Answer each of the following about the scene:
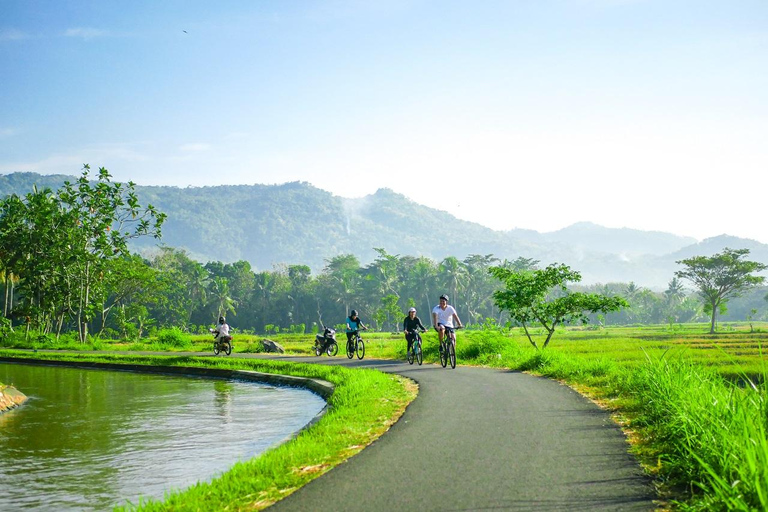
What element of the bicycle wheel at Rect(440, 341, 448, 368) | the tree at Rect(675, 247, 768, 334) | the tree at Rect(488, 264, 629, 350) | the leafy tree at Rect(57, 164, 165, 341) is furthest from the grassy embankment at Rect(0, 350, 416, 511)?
the tree at Rect(675, 247, 768, 334)

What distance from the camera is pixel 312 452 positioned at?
7.79m

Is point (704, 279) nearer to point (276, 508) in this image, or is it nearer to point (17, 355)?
point (17, 355)

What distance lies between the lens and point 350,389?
1359cm

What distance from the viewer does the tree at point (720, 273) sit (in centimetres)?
7875

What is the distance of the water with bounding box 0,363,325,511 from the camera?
26.3 ft

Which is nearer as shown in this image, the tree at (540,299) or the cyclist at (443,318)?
the cyclist at (443,318)

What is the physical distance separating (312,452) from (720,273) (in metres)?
83.9

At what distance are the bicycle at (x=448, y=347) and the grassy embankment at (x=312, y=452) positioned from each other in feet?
9.75


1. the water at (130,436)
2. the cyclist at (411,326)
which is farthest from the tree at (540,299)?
the water at (130,436)

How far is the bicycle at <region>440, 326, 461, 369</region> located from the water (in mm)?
4294

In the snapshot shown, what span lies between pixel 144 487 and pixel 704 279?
86.0 m

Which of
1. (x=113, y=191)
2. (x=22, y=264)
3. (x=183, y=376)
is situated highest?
(x=113, y=191)

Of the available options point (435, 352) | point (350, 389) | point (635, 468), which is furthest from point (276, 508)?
point (435, 352)

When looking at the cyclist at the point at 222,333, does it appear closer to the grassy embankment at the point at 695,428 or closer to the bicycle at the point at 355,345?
the bicycle at the point at 355,345
